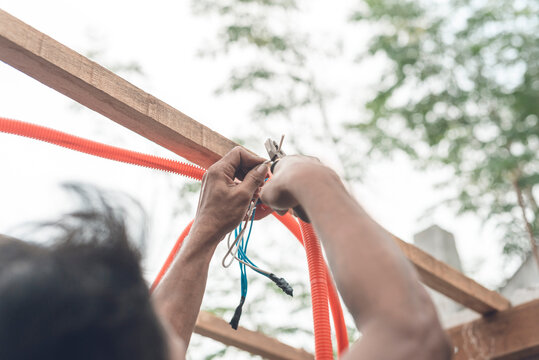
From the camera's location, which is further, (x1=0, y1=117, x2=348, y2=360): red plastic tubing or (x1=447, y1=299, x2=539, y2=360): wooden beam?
(x1=447, y1=299, x2=539, y2=360): wooden beam

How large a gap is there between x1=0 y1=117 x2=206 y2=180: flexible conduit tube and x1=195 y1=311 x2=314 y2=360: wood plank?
122cm

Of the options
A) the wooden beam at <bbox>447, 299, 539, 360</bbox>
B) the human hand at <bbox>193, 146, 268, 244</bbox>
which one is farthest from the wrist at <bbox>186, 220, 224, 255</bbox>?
the wooden beam at <bbox>447, 299, 539, 360</bbox>

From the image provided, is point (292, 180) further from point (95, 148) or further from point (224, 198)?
point (95, 148)

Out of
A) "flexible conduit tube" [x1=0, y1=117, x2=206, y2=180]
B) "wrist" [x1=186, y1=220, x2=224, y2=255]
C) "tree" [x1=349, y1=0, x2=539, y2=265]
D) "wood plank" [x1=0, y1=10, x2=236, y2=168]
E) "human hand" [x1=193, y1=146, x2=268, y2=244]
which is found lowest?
"wrist" [x1=186, y1=220, x2=224, y2=255]

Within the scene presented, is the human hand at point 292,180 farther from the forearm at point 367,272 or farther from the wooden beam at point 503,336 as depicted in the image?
the wooden beam at point 503,336

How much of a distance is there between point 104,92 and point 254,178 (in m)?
0.44

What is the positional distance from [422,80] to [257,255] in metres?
3.04

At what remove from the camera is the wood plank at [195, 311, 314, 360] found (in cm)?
265

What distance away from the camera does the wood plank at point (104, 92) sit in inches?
50.3

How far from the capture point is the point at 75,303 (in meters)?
0.61

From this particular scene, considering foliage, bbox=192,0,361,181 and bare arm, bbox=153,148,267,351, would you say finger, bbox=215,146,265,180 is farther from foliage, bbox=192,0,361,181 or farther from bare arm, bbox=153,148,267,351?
foliage, bbox=192,0,361,181

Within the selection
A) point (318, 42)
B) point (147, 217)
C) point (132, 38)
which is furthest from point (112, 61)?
point (147, 217)

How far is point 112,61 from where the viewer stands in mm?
7215

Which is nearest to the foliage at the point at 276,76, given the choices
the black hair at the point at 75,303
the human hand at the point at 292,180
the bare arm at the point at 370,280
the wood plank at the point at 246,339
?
the wood plank at the point at 246,339
